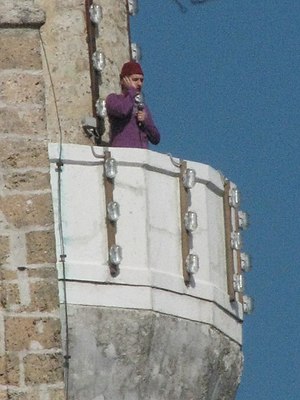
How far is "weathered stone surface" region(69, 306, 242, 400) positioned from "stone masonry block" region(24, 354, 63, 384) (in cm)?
184

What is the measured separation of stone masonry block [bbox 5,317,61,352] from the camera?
94.4 ft

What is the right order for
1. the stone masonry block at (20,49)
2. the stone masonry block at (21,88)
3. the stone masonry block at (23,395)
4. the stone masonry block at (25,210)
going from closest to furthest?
the stone masonry block at (23,395)
the stone masonry block at (25,210)
the stone masonry block at (21,88)
the stone masonry block at (20,49)

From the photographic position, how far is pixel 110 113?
31859mm

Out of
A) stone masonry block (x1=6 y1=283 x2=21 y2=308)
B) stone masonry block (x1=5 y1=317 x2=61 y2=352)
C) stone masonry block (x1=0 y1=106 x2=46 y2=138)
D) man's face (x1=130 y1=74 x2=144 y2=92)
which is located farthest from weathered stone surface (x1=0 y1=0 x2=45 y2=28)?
man's face (x1=130 y1=74 x2=144 y2=92)

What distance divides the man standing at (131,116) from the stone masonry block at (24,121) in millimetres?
2461

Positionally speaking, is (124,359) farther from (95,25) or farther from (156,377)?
(95,25)

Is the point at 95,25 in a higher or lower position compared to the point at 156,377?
higher

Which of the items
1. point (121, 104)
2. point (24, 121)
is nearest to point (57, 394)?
point (24, 121)

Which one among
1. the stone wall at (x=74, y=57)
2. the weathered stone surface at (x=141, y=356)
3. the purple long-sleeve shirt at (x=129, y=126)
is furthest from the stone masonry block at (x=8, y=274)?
the stone wall at (x=74, y=57)

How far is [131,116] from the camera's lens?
31.7 meters

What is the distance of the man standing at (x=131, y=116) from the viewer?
104 ft

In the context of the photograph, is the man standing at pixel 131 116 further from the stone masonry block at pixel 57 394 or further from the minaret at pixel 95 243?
the stone masonry block at pixel 57 394

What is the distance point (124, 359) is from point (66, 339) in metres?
0.63

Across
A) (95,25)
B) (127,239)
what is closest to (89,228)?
(127,239)
